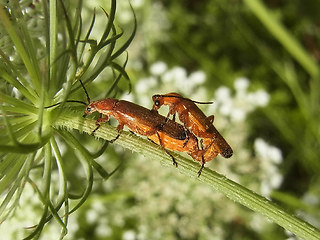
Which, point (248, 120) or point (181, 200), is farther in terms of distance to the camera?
point (248, 120)

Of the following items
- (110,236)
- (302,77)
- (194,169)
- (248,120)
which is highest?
(302,77)

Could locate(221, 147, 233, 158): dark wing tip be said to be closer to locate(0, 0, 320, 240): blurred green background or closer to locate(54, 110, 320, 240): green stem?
locate(54, 110, 320, 240): green stem

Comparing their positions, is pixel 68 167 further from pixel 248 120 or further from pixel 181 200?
pixel 248 120

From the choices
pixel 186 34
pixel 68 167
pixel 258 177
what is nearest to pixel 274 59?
pixel 186 34

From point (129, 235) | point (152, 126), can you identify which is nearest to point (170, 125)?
point (152, 126)

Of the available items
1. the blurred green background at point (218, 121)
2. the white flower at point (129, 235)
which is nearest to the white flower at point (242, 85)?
the blurred green background at point (218, 121)

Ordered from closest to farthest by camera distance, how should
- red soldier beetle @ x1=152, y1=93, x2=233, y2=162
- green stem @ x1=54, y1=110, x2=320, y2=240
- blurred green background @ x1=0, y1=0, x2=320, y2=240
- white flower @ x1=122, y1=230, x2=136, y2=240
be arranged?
green stem @ x1=54, y1=110, x2=320, y2=240 < red soldier beetle @ x1=152, y1=93, x2=233, y2=162 < blurred green background @ x1=0, y1=0, x2=320, y2=240 < white flower @ x1=122, y1=230, x2=136, y2=240

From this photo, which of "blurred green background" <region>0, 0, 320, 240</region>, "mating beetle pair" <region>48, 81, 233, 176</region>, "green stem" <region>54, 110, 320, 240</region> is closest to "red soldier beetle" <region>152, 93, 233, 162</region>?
"mating beetle pair" <region>48, 81, 233, 176</region>

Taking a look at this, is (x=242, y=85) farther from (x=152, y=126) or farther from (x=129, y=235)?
(x=152, y=126)
